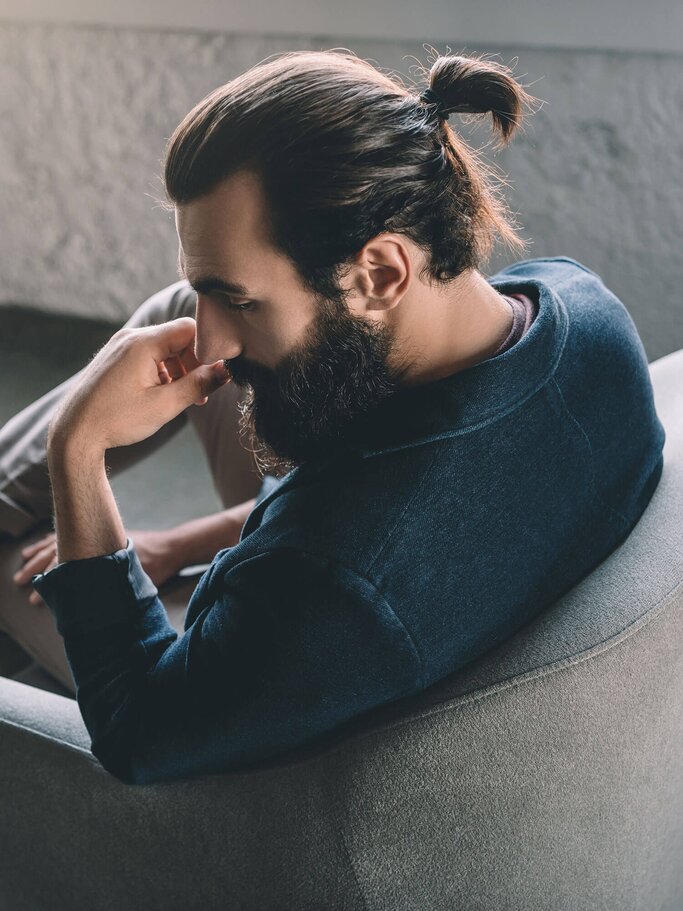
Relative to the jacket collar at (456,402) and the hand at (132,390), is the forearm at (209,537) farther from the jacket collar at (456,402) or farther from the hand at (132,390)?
the jacket collar at (456,402)

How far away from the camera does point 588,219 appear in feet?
6.29

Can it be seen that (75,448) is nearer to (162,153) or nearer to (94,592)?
(94,592)

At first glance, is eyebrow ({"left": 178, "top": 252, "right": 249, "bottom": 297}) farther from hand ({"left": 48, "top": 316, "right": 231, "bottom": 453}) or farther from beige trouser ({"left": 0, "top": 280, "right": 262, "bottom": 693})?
beige trouser ({"left": 0, "top": 280, "right": 262, "bottom": 693})

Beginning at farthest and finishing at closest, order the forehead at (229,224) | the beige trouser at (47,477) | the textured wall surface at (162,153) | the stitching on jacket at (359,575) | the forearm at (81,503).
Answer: the textured wall surface at (162,153)
the beige trouser at (47,477)
the forearm at (81,503)
the forehead at (229,224)
the stitching on jacket at (359,575)

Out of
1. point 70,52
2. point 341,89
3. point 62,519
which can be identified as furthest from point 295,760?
point 70,52

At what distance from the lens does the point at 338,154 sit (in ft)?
2.64

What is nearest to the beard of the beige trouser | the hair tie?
the hair tie

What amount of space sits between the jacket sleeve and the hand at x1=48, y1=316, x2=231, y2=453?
153 millimetres

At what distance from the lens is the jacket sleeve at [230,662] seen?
0.73m

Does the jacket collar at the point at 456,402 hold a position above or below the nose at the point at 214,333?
below

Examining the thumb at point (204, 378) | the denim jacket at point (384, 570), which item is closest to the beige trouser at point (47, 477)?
the thumb at point (204, 378)

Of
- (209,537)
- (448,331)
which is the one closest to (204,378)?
(448,331)

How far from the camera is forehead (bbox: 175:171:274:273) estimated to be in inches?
32.3

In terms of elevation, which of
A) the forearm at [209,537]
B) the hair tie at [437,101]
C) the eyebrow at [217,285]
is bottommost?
the forearm at [209,537]
